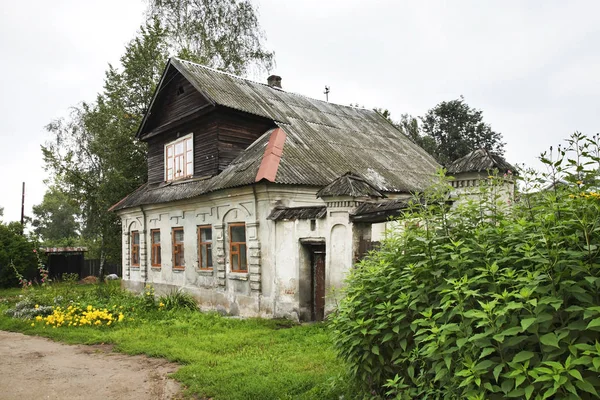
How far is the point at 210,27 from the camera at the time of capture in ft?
81.4

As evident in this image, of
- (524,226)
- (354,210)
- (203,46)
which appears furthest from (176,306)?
(203,46)

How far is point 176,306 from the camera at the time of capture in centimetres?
1254

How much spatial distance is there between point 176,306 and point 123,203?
7.65m

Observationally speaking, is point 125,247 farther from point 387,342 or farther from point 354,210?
point 387,342

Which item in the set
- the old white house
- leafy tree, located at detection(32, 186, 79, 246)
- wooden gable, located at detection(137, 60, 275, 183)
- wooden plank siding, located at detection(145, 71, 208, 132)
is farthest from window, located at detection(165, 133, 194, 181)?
leafy tree, located at detection(32, 186, 79, 246)

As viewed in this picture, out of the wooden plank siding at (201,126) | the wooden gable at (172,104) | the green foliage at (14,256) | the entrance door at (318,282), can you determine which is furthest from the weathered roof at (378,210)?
the green foliage at (14,256)

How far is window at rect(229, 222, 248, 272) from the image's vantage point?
39.9ft

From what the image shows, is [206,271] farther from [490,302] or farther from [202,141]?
[490,302]

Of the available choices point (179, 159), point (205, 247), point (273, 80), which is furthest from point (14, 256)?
point (273, 80)

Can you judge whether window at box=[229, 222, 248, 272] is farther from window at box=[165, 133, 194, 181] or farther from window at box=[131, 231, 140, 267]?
window at box=[131, 231, 140, 267]

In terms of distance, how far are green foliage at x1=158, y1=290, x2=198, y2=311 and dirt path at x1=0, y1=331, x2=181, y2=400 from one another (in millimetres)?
3779

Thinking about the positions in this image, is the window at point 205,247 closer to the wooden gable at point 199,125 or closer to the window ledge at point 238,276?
the window ledge at point 238,276

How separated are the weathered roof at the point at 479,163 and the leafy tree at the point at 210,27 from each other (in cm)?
2072

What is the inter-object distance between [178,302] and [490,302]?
11.5 metres
